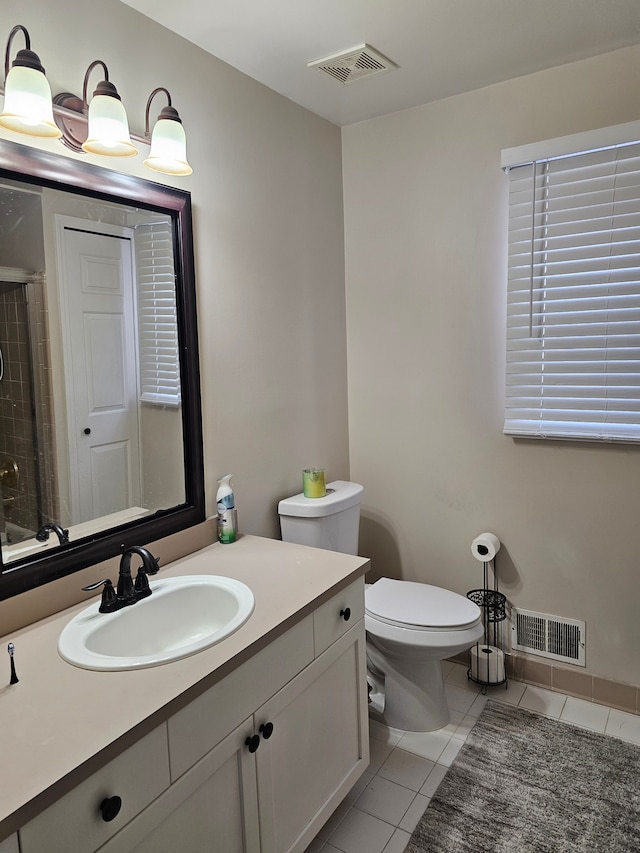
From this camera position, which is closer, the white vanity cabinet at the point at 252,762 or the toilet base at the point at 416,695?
the white vanity cabinet at the point at 252,762

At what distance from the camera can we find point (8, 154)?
1.38m

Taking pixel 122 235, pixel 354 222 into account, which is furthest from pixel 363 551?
pixel 122 235

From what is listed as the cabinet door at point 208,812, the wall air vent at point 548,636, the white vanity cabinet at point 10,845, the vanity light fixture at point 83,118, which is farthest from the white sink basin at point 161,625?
the wall air vent at point 548,636

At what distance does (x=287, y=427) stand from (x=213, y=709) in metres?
1.30

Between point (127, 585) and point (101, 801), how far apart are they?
0.55 m

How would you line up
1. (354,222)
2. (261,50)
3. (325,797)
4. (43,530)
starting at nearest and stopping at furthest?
(43,530)
(325,797)
(261,50)
(354,222)

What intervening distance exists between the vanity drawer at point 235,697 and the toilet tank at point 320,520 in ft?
2.32

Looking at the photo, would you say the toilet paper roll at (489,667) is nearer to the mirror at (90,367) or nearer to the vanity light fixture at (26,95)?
the mirror at (90,367)

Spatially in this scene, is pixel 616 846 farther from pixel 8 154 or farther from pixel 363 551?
pixel 8 154

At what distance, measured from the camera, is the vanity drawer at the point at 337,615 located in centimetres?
158

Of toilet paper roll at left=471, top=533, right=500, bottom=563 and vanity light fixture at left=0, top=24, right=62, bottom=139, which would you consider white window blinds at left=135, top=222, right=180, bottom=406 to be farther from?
toilet paper roll at left=471, top=533, right=500, bottom=563

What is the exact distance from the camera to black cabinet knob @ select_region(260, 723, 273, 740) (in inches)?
53.7

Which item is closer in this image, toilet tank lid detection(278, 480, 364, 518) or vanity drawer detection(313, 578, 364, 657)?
vanity drawer detection(313, 578, 364, 657)

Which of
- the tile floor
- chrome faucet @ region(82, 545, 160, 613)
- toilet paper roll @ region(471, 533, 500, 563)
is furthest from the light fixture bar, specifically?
the tile floor
